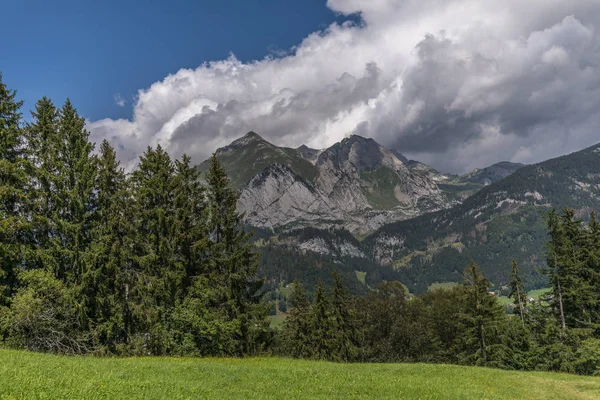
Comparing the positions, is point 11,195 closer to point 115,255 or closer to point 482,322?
point 115,255

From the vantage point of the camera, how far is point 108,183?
32.8 meters

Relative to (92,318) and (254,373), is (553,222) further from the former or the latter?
(92,318)

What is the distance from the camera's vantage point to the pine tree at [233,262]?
34719 millimetres

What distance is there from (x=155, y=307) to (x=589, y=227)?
51.8 meters

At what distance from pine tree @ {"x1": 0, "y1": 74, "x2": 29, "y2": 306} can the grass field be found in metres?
11.2

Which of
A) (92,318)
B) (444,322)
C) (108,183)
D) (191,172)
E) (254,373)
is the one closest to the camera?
(254,373)

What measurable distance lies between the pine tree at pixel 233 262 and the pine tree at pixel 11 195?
14137 mm

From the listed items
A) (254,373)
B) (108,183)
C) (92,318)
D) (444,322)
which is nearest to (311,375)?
(254,373)

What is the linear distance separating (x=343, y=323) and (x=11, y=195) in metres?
50.0

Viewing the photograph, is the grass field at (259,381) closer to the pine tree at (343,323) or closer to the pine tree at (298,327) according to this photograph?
the pine tree at (298,327)

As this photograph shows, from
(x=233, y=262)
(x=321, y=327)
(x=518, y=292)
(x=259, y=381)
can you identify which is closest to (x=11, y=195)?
(x=233, y=262)

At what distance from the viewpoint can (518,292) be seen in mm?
59125

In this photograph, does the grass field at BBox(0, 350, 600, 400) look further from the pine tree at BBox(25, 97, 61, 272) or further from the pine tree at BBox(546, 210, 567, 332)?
the pine tree at BBox(546, 210, 567, 332)

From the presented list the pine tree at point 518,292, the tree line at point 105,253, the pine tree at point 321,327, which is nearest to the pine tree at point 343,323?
the pine tree at point 321,327
